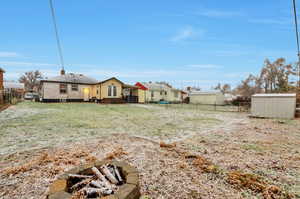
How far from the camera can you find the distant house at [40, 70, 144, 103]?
17.2m

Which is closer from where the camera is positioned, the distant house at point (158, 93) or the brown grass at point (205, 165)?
the brown grass at point (205, 165)

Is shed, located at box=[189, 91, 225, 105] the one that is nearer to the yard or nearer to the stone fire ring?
the yard

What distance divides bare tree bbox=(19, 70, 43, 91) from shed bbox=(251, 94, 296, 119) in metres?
57.3

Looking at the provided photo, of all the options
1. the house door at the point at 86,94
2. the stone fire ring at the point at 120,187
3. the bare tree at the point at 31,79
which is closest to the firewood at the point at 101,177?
the stone fire ring at the point at 120,187

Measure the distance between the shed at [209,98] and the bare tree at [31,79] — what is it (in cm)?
4962

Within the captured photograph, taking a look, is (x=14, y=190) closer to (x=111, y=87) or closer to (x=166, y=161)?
(x=166, y=161)

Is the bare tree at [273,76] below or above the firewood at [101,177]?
above

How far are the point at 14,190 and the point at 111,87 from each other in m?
17.2

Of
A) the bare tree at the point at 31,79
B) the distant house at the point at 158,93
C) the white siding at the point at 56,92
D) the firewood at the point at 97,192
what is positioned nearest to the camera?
the firewood at the point at 97,192

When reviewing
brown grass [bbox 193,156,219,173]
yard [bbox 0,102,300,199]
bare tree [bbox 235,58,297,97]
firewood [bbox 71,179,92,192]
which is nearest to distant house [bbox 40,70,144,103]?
yard [bbox 0,102,300,199]

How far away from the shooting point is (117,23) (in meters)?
14.4

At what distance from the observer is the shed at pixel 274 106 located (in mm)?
8984

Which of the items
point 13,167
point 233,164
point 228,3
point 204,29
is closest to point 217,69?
point 204,29

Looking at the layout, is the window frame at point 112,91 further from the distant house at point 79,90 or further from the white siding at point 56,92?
the white siding at point 56,92
